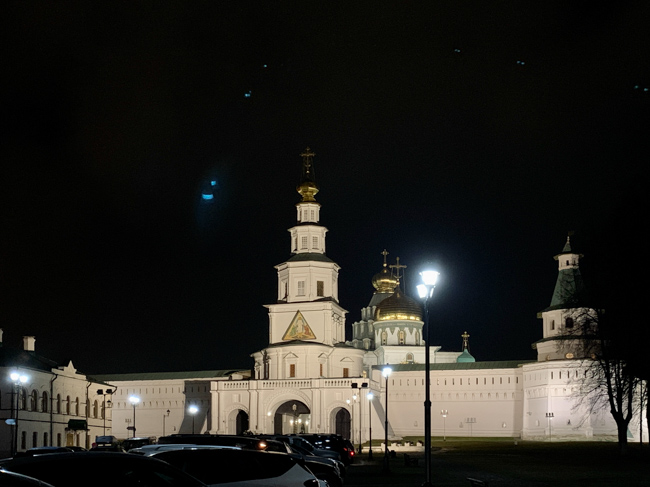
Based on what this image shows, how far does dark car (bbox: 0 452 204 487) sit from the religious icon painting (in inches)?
3087

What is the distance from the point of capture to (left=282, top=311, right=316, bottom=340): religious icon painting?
88500mm

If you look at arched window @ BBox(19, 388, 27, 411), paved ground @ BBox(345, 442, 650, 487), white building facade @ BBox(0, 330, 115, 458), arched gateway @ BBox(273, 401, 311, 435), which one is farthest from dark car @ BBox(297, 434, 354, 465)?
arched gateway @ BBox(273, 401, 311, 435)

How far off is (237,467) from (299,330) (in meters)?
76.2

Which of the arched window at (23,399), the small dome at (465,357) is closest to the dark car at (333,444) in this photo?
the arched window at (23,399)

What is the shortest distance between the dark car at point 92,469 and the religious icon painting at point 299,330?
78.4 meters

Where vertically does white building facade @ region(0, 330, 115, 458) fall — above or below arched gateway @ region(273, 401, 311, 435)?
above

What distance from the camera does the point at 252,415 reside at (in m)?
87.3

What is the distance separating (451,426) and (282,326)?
21769 millimetres

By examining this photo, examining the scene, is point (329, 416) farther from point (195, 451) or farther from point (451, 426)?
point (195, 451)

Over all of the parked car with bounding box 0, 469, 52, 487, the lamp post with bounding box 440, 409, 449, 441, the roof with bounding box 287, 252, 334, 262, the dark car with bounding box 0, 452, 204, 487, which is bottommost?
the lamp post with bounding box 440, 409, 449, 441

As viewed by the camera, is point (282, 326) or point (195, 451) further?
point (282, 326)

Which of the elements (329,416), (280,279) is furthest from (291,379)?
(280,279)

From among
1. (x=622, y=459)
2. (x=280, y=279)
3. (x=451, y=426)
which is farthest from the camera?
(x=451, y=426)

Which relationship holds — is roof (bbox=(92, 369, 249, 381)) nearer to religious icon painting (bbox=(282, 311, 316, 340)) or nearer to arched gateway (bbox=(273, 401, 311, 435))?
arched gateway (bbox=(273, 401, 311, 435))
